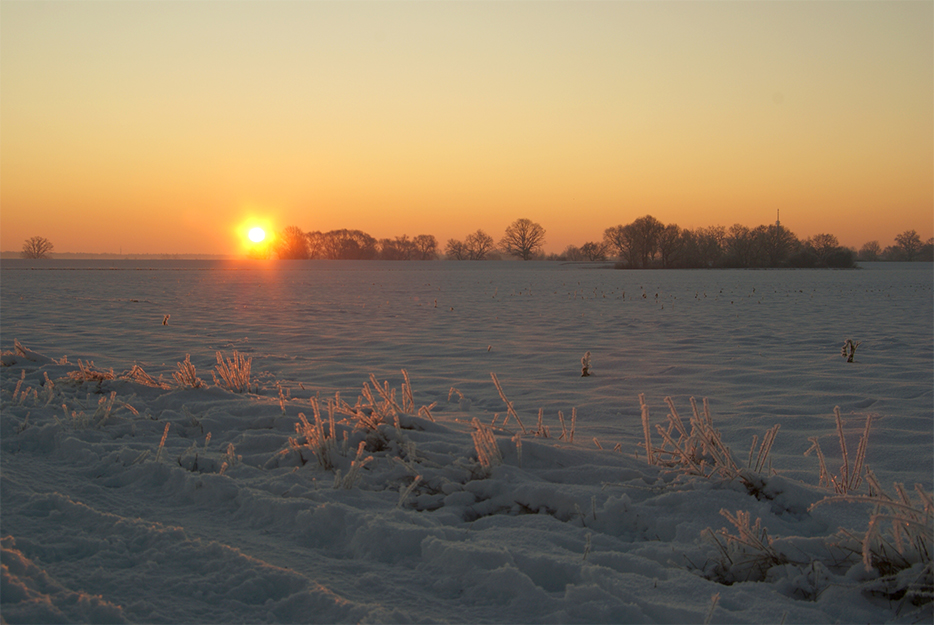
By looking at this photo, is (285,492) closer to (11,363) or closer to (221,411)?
(221,411)

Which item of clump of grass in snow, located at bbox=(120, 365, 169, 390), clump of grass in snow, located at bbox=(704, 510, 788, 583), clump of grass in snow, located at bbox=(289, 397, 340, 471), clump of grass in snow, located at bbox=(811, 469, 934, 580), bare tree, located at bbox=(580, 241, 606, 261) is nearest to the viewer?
clump of grass in snow, located at bbox=(811, 469, 934, 580)

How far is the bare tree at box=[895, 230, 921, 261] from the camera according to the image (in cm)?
8444

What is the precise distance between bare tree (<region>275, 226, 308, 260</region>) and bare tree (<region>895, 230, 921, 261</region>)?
3467 inches

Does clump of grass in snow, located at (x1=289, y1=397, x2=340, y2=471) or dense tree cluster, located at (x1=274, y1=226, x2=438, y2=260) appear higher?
dense tree cluster, located at (x1=274, y1=226, x2=438, y2=260)

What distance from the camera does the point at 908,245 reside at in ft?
286

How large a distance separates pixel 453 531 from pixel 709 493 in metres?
1.20

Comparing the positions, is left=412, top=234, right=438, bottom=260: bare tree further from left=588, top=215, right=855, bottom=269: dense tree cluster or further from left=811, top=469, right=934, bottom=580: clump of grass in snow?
left=811, top=469, right=934, bottom=580: clump of grass in snow

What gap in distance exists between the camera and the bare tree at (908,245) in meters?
84.4

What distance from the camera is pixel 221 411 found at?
4164 mm

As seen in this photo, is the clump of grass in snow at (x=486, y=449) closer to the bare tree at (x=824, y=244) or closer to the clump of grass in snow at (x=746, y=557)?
the clump of grass in snow at (x=746, y=557)

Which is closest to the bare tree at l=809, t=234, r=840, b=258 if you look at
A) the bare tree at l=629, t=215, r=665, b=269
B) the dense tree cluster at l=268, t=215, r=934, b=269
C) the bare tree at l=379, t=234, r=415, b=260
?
the dense tree cluster at l=268, t=215, r=934, b=269

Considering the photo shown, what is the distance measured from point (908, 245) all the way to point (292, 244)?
9287 cm

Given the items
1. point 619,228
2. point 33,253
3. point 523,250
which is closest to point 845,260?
point 619,228

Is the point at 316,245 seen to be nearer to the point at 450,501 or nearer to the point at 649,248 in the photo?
the point at 649,248
